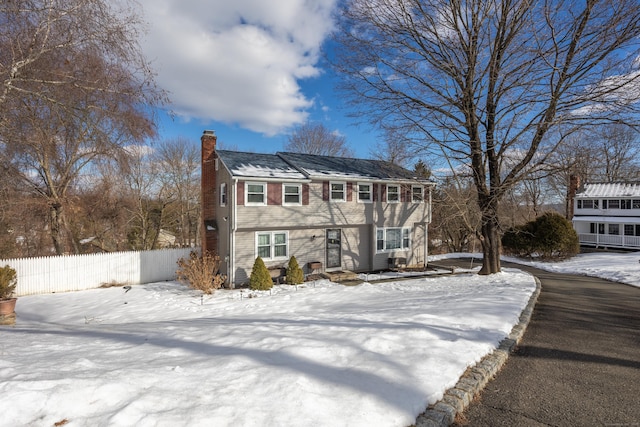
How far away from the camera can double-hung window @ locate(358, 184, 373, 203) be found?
17.1m

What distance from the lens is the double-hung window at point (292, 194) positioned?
49.1 feet

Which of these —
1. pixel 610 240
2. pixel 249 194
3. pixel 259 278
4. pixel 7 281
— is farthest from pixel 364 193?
pixel 610 240

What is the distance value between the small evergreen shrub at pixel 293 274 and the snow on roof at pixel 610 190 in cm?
3242

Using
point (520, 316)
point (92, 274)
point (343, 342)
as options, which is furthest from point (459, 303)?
point (92, 274)

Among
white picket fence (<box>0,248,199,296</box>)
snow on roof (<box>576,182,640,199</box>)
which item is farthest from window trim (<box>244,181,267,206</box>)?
snow on roof (<box>576,182,640,199</box>)

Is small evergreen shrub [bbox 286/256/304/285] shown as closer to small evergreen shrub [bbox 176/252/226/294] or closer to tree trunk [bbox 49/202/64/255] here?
small evergreen shrub [bbox 176/252/226/294]

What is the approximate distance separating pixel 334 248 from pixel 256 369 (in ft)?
42.7

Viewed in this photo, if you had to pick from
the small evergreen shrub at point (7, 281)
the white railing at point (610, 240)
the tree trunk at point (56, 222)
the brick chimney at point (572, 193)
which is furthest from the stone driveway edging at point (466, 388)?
the brick chimney at point (572, 193)

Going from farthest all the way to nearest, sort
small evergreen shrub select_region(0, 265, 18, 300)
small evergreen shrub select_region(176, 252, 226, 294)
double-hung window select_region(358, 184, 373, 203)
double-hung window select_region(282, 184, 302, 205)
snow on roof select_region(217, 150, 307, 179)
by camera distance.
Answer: double-hung window select_region(358, 184, 373, 203) < double-hung window select_region(282, 184, 302, 205) < snow on roof select_region(217, 150, 307, 179) < small evergreen shrub select_region(176, 252, 226, 294) < small evergreen shrub select_region(0, 265, 18, 300)

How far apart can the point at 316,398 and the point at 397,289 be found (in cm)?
922

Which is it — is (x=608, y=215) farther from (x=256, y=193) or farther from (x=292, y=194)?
(x=256, y=193)

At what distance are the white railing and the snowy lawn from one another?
29.4 metres

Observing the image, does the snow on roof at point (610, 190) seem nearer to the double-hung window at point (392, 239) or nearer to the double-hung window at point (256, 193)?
the double-hung window at point (392, 239)

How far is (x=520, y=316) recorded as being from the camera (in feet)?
20.7
